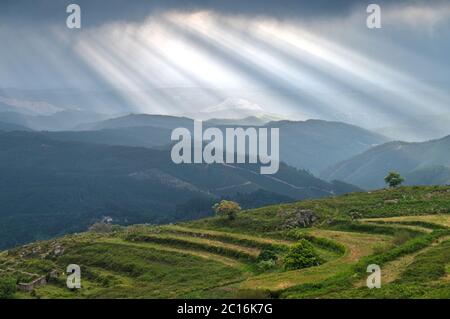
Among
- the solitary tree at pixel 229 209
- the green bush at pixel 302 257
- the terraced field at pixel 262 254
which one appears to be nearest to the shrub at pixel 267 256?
the terraced field at pixel 262 254

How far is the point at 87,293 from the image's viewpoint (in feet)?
207

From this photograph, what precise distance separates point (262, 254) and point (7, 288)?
3016 cm

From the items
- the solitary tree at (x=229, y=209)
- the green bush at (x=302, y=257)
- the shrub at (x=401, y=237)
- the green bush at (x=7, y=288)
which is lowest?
the green bush at (x=7, y=288)

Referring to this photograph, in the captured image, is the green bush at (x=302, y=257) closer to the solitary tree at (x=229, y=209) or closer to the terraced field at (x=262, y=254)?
the terraced field at (x=262, y=254)

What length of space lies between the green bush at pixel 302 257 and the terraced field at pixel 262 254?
3.77 feet

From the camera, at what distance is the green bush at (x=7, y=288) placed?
6225 cm

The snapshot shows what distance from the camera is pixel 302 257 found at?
55.1 metres

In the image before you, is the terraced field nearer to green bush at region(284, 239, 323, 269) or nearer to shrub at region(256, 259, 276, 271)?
shrub at region(256, 259, 276, 271)

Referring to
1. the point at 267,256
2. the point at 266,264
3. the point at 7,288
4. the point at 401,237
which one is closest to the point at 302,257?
the point at 266,264
